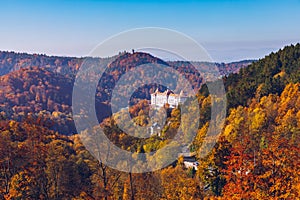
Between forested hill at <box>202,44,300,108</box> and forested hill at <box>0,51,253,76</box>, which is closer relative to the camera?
forested hill at <box>202,44,300,108</box>

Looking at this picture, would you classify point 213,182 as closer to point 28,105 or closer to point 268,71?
point 268,71

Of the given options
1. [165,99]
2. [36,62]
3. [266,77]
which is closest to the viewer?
[266,77]

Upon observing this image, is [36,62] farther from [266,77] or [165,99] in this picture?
[266,77]

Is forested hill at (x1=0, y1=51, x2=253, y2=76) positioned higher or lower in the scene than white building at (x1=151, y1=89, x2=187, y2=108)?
higher

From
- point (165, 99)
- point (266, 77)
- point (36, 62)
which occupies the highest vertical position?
point (36, 62)

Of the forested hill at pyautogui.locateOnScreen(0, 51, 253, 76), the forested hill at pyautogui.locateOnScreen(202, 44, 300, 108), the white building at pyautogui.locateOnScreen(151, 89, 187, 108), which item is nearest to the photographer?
the forested hill at pyautogui.locateOnScreen(202, 44, 300, 108)

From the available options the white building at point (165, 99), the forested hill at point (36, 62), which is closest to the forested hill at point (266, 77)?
the white building at point (165, 99)

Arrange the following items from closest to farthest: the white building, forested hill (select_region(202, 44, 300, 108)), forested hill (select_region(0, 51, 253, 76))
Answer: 1. forested hill (select_region(202, 44, 300, 108))
2. the white building
3. forested hill (select_region(0, 51, 253, 76))

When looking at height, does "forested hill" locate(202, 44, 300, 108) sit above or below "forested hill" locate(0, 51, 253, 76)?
below

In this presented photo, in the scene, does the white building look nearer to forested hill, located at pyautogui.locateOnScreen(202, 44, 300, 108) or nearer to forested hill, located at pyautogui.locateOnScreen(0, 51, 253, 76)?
forested hill, located at pyautogui.locateOnScreen(202, 44, 300, 108)

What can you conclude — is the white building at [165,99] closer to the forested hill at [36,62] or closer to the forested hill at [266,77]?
the forested hill at [266,77]

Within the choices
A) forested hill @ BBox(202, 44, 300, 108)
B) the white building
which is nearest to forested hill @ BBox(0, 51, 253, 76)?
the white building

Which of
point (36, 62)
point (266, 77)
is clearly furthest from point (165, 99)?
point (36, 62)

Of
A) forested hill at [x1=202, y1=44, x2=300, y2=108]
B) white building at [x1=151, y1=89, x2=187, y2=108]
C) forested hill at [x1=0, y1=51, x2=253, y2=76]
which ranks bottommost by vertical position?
white building at [x1=151, y1=89, x2=187, y2=108]
